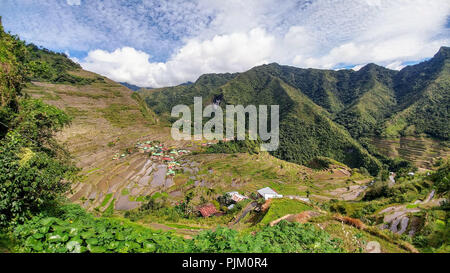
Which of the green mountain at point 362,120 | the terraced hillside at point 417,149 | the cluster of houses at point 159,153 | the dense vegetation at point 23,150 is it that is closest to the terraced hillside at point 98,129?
the cluster of houses at point 159,153

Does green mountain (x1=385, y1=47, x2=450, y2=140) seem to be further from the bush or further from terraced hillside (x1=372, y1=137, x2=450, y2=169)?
the bush

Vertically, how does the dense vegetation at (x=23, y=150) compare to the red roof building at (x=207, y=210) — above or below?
above

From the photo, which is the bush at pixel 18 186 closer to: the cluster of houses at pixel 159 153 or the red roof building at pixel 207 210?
the red roof building at pixel 207 210

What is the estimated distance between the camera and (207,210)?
2619 cm

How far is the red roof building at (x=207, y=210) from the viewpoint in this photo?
25263 millimetres

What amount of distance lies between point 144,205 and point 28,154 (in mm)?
23190

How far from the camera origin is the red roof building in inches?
995

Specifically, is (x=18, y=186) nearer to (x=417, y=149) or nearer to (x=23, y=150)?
(x=23, y=150)
